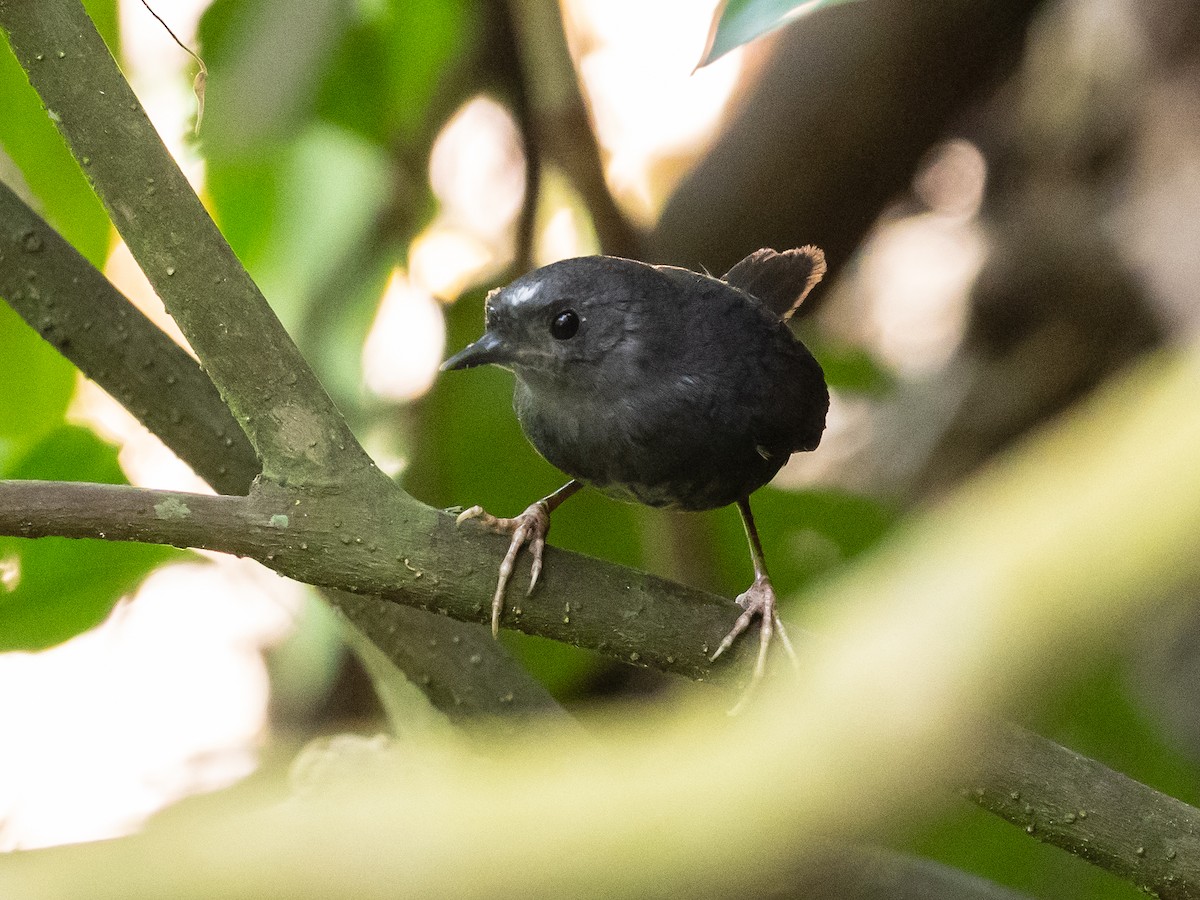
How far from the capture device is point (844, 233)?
3.01 metres

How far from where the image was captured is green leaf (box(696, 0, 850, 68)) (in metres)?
1.11

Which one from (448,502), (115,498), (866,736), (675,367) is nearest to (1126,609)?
(866,736)

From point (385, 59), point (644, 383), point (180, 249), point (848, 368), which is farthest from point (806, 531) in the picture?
point (180, 249)

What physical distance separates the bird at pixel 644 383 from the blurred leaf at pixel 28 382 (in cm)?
77

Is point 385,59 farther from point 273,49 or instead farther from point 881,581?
point 881,581

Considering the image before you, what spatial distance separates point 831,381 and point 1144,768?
941mm

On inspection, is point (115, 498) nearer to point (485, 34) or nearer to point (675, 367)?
point (675, 367)

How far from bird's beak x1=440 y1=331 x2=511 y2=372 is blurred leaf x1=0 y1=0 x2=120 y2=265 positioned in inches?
29.6

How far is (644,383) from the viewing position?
179 cm

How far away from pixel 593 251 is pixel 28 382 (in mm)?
1146

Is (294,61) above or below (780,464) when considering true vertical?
above

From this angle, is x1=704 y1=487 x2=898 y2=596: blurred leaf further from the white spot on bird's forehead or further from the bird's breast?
the white spot on bird's forehead

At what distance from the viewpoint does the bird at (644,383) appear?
174 centimetres

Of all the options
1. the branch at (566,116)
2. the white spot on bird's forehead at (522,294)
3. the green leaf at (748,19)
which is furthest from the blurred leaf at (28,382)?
the green leaf at (748,19)
